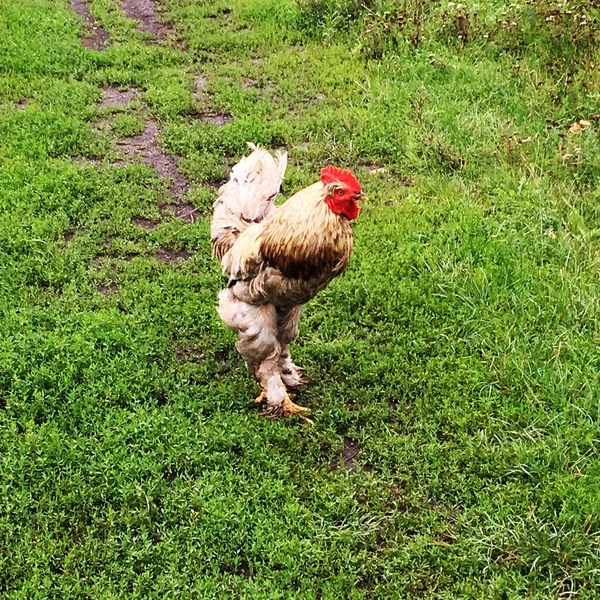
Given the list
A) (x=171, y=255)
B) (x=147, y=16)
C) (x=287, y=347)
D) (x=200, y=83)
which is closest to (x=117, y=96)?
(x=200, y=83)

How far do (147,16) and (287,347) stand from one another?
761 cm

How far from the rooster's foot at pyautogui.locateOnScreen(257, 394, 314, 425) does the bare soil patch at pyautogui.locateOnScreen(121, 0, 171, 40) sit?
22.9ft

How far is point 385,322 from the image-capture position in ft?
17.0

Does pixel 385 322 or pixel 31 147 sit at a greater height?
pixel 31 147

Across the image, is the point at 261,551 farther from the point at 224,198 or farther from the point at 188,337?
the point at 224,198

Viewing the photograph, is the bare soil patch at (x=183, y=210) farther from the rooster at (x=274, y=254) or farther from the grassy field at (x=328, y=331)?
the rooster at (x=274, y=254)

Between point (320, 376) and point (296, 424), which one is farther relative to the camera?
point (320, 376)

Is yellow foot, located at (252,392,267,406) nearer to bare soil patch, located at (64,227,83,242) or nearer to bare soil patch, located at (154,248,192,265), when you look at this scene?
bare soil patch, located at (154,248,192,265)

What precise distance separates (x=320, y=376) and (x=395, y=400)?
554 mm

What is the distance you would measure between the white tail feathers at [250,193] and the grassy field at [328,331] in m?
1.01

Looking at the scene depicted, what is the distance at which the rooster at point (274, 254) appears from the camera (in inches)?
145

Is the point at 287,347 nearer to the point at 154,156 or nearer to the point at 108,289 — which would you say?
the point at 108,289

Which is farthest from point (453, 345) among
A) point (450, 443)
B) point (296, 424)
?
point (296, 424)

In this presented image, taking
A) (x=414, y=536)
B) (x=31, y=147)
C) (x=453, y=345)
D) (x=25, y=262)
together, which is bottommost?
(x=414, y=536)
